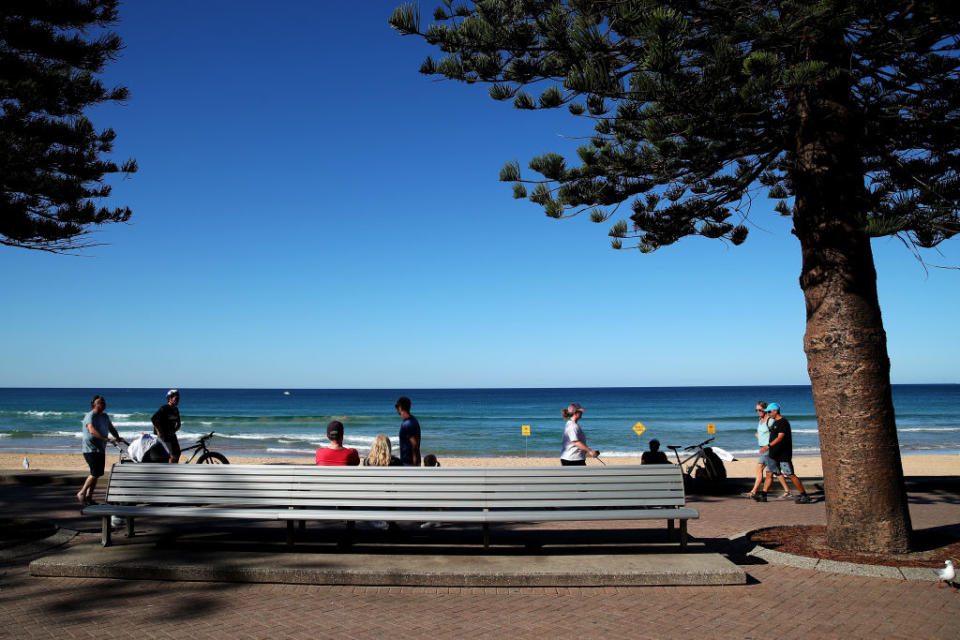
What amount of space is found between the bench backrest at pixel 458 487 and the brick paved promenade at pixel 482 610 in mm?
829

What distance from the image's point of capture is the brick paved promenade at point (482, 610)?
3.96 m

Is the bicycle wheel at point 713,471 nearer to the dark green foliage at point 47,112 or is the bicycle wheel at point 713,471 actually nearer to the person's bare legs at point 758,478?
the person's bare legs at point 758,478

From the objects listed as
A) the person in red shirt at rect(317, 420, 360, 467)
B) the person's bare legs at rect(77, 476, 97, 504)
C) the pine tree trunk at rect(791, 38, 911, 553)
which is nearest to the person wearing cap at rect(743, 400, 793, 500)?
the pine tree trunk at rect(791, 38, 911, 553)

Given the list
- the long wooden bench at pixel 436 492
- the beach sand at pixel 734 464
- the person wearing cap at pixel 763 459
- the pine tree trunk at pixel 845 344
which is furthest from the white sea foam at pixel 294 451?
the pine tree trunk at pixel 845 344

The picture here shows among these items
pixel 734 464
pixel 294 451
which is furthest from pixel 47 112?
pixel 294 451

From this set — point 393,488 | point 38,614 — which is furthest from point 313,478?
point 38,614

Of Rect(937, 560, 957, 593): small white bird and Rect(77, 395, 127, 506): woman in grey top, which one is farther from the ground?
Rect(77, 395, 127, 506): woman in grey top

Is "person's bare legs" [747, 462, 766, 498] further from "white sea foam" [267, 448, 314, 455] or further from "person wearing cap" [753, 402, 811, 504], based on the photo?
"white sea foam" [267, 448, 314, 455]

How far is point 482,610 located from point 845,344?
4.07m

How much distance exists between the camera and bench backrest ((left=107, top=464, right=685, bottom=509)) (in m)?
5.49

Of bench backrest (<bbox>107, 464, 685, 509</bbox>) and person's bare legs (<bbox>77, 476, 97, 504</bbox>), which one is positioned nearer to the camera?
bench backrest (<bbox>107, 464, 685, 509</bbox>)

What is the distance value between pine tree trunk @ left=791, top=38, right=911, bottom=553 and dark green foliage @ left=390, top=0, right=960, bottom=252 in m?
0.11

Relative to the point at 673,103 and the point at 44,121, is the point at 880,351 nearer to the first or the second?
the point at 673,103

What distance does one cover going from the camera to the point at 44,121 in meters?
6.73
